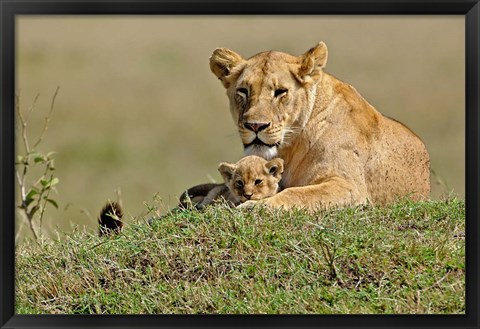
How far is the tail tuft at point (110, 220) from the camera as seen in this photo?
7.67m

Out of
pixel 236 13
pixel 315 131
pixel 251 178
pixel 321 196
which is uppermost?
pixel 236 13

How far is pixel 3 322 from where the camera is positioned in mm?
5965

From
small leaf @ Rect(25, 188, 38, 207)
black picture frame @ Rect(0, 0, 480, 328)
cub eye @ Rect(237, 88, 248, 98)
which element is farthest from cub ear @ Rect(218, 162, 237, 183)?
black picture frame @ Rect(0, 0, 480, 328)

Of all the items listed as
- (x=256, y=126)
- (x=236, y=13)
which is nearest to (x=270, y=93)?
(x=256, y=126)

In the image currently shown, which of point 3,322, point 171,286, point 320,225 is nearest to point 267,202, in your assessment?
point 320,225

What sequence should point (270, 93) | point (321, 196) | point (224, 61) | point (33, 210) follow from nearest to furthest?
point (321, 196)
point (270, 93)
point (224, 61)
point (33, 210)

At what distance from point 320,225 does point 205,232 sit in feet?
2.19

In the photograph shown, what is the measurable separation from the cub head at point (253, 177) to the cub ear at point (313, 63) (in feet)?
2.26

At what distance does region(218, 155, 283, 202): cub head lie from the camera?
7.66 meters

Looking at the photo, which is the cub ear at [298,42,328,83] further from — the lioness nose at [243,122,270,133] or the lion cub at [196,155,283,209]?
the lion cub at [196,155,283,209]

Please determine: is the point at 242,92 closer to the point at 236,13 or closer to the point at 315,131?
the point at 315,131

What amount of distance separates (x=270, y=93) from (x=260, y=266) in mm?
1701

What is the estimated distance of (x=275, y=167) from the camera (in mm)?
7789

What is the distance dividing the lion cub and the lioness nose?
0.18 m
